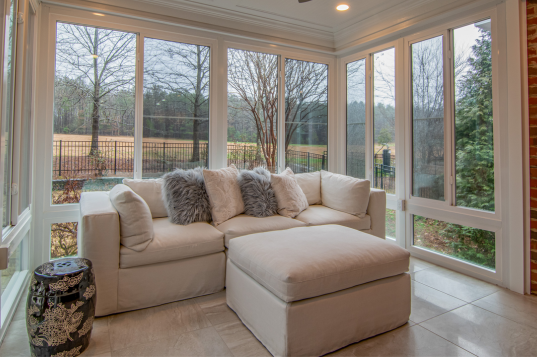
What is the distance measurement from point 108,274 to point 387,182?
9.56 feet

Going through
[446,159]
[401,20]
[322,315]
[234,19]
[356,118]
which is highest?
[234,19]

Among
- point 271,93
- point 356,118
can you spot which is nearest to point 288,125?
point 271,93

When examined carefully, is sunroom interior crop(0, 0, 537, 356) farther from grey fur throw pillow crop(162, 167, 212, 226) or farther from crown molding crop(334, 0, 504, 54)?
grey fur throw pillow crop(162, 167, 212, 226)

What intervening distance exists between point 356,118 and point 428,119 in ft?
3.39

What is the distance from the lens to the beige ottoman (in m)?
1.68

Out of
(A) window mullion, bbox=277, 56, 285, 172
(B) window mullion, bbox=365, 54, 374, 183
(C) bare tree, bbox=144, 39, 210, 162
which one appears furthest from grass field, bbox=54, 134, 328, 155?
(B) window mullion, bbox=365, 54, 374, 183

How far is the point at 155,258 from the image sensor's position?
2301mm

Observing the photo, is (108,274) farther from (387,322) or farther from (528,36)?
(528,36)

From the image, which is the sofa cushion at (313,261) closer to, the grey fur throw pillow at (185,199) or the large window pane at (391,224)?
the grey fur throw pillow at (185,199)

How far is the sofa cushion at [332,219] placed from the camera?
3.05 metres

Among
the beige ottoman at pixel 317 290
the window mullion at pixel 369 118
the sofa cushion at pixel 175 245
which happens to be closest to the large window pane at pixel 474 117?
the window mullion at pixel 369 118

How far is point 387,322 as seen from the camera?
1.96 meters

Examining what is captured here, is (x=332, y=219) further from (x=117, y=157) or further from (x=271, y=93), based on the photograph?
(x=117, y=157)

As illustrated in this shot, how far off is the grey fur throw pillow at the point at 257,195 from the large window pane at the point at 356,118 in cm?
148
